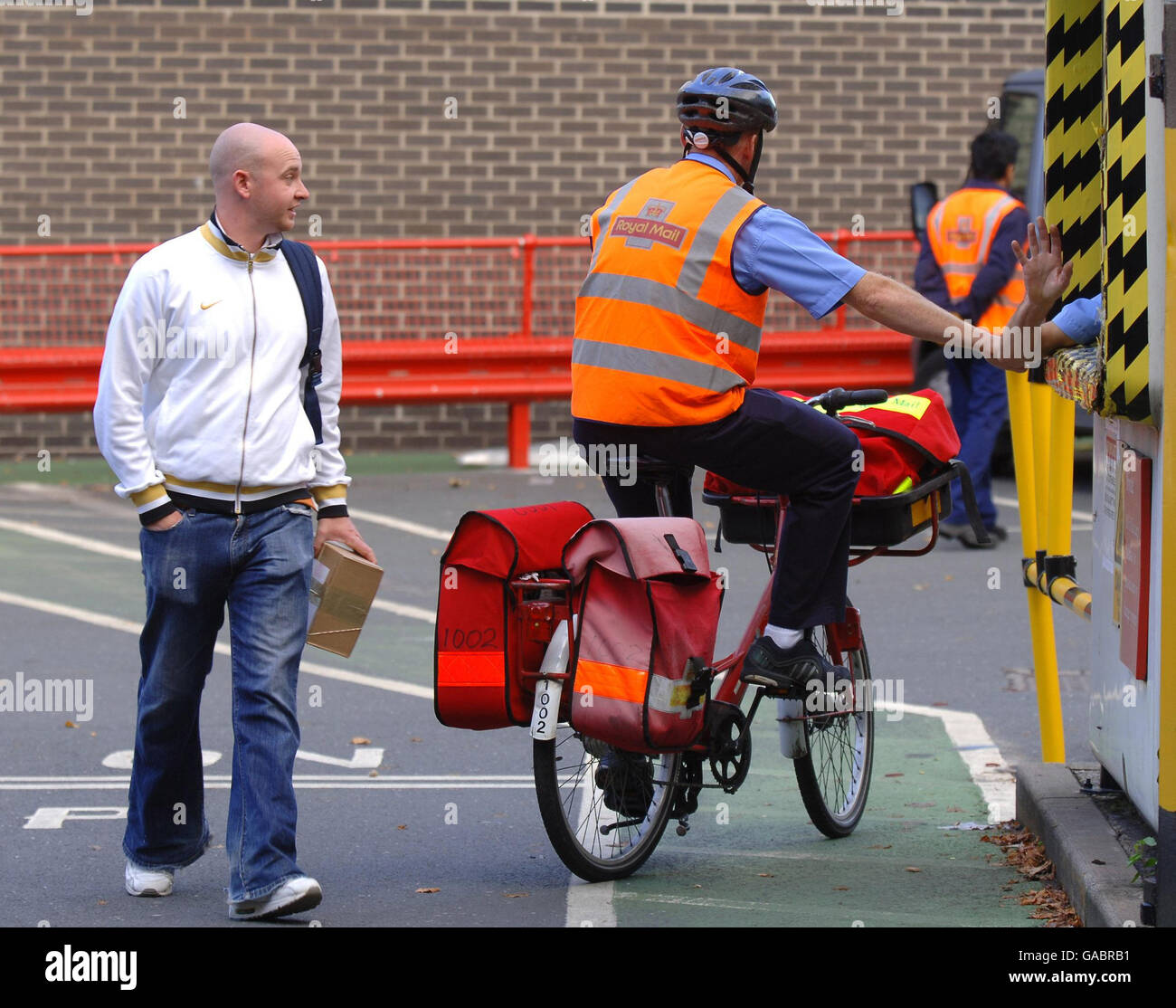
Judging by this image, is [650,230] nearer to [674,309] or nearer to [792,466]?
[674,309]

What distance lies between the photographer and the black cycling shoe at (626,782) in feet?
18.2

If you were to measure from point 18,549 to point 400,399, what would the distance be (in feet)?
11.0

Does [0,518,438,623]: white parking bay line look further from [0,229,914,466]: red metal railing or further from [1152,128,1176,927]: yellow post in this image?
[1152,128,1176,927]: yellow post

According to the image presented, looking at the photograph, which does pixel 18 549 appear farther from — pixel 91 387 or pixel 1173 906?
A: pixel 1173 906

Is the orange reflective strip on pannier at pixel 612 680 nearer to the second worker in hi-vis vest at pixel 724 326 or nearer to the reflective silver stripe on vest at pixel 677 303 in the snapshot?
the second worker in hi-vis vest at pixel 724 326

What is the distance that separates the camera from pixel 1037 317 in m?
5.04

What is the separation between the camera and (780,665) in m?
5.55

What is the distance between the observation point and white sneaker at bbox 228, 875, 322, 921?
5.02 meters

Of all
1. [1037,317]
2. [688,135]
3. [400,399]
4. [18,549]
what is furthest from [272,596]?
[400,399]

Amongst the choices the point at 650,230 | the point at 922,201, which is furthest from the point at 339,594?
the point at 922,201

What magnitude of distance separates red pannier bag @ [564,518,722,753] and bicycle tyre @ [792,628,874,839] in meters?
0.79

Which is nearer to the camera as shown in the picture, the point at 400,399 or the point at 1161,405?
the point at 1161,405

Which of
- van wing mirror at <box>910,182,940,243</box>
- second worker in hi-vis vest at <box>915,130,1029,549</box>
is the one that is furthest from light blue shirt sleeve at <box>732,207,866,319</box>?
van wing mirror at <box>910,182,940,243</box>

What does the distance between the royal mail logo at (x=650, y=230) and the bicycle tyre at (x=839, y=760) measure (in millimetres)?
1341
